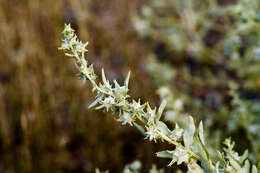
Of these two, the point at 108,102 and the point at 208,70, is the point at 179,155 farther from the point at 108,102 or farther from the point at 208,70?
the point at 208,70

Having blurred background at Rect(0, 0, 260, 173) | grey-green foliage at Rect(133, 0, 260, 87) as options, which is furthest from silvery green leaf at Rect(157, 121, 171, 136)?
grey-green foliage at Rect(133, 0, 260, 87)

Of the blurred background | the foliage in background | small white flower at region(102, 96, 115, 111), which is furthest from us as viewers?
the blurred background

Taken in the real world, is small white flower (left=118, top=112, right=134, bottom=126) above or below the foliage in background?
below

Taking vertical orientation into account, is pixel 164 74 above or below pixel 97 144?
above

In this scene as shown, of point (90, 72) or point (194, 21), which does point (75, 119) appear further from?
point (90, 72)

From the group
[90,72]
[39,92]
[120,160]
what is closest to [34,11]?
[39,92]

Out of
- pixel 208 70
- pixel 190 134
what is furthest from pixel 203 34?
pixel 190 134

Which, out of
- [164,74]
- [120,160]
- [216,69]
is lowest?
[120,160]

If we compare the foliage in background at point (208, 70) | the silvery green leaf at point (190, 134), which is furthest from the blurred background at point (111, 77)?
the silvery green leaf at point (190, 134)

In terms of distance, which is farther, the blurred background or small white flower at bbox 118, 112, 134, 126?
the blurred background

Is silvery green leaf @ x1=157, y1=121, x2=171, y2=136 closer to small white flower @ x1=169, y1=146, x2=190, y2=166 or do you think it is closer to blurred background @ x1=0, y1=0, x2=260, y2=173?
small white flower @ x1=169, y1=146, x2=190, y2=166
